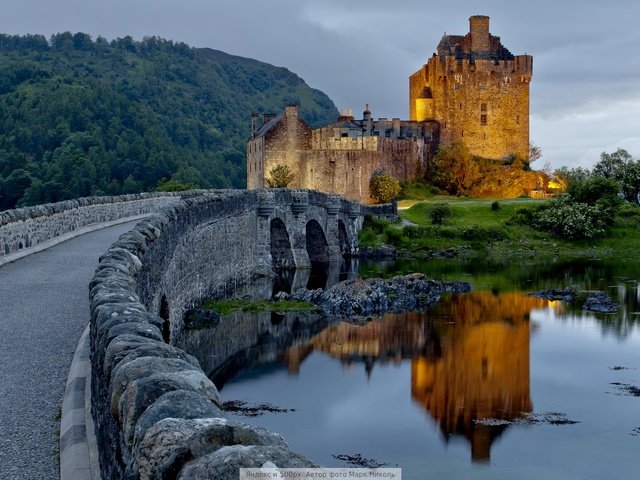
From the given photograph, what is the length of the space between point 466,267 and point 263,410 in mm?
25694

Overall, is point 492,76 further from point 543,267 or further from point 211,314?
point 211,314

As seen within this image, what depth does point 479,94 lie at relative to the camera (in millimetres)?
69625

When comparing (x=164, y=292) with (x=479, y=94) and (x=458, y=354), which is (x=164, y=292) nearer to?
(x=458, y=354)

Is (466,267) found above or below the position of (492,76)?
below

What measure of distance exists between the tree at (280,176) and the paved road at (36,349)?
149 ft

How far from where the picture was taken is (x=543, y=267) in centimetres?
4100

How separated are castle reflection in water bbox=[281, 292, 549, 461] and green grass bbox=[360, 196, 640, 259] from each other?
1801 cm

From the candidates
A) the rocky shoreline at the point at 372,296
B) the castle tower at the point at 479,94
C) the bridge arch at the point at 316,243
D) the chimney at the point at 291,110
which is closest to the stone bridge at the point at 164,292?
the bridge arch at the point at 316,243

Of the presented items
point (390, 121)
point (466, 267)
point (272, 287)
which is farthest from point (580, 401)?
point (390, 121)

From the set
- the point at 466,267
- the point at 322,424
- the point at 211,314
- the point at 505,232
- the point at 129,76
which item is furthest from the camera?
the point at 129,76

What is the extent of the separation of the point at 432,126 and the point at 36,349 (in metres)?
60.9

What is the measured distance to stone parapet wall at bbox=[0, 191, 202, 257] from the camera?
17.1m

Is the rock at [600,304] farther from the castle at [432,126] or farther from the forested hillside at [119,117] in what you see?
the forested hillside at [119,117]

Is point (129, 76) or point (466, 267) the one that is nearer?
point (466, 267)
